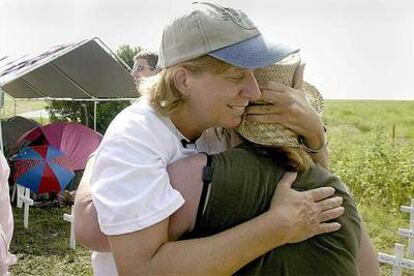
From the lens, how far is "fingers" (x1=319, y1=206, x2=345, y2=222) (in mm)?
1291

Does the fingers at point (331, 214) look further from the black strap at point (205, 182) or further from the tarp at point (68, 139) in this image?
the tarp at point (68, 139)

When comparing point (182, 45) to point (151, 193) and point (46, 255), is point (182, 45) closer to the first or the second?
point (151, 193)

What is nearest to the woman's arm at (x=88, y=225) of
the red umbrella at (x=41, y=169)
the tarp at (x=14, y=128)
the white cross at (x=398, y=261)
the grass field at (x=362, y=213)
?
Answer: the white cross at (x=398, y=261)

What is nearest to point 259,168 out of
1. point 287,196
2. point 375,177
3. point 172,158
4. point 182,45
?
point 287,196

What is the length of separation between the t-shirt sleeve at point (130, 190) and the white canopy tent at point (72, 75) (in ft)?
20.2

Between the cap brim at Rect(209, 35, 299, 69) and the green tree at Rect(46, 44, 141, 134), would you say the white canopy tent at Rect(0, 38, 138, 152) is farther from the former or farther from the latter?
the cap brim at Rect(209, 35, 299, 69)

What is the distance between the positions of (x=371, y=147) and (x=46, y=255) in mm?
4448

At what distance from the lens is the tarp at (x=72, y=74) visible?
285 inches

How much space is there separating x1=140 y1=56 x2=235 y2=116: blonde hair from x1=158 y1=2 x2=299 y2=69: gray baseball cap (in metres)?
0.01

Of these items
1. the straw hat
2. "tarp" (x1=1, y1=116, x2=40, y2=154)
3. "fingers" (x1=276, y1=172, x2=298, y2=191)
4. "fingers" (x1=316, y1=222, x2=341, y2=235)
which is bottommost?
"tarp" (x1=1, y1=116, x2=40, y2=154)

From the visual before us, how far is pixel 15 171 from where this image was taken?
291 inches

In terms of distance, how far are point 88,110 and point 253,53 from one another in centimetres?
844

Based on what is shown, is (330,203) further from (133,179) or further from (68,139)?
(68,139)

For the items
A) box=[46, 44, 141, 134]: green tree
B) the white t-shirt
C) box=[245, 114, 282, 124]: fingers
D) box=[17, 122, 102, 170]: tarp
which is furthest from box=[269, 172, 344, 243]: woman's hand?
box=[46, 44, 141, 134]: green tree
